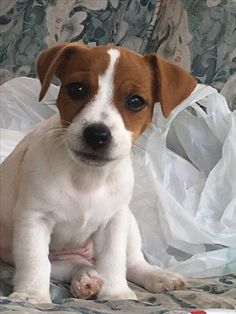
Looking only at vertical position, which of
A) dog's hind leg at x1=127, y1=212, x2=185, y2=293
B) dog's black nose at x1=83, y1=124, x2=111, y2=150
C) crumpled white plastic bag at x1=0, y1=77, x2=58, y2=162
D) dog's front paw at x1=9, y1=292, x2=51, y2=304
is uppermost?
dog's black nose at x1=83, y1=124, x2=111, y2=150

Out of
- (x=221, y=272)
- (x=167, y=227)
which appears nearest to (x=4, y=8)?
(x=167, y=227)

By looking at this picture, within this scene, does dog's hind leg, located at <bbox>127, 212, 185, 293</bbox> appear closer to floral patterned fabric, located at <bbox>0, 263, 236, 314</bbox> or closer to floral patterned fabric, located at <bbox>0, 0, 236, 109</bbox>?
floral patterned fabric, located at <bbox>0, 263, 236, 314</bbox>

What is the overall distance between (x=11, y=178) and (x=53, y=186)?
0.63ft

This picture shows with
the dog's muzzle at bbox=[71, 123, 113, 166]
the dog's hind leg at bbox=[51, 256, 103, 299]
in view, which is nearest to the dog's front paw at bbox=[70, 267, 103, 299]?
the dog's hind leg at bbox=[51, 256, 103, 299]

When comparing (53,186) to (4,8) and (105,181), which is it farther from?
(4,8)

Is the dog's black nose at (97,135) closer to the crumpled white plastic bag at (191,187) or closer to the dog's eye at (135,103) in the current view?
the dog's eye at (135,103)

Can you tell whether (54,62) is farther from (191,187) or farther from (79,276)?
(191,187)

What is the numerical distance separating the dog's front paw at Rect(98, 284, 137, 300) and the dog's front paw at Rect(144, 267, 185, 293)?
0.10 m

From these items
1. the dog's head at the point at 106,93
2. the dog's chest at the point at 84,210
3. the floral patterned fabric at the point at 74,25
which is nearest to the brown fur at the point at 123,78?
the dog's head at the point at 106,93

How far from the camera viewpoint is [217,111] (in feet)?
7.33

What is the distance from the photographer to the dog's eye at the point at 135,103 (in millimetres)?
1612

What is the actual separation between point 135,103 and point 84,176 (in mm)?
207

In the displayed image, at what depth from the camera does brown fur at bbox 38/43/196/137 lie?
159cm

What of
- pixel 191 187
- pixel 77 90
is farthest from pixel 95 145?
pixel 191 187
